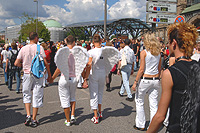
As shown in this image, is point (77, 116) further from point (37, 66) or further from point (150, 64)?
point (150, 64)

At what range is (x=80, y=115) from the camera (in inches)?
210

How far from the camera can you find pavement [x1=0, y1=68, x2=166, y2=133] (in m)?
4.41

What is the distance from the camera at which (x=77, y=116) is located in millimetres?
5258

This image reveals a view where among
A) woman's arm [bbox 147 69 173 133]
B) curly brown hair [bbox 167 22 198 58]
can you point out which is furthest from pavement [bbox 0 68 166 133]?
curly brown hair [bbox 167 22 198 58]

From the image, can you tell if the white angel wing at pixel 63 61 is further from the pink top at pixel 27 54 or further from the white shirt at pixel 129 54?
the white shirt at pixel 129 54

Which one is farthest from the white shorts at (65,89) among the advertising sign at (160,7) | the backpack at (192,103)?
the advertising sign at (160,7)

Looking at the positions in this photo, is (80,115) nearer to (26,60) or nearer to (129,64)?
(26,60)

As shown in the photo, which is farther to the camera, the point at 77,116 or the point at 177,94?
the point at 77,116

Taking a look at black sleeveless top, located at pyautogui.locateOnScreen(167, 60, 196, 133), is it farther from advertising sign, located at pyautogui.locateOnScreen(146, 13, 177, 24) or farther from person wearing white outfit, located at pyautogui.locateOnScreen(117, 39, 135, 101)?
advertising sign, located at pyautogui.locateOnScreen(146, 13, 177, 24)

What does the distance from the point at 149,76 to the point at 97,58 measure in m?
1.24

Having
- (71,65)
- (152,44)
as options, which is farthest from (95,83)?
(152,44)

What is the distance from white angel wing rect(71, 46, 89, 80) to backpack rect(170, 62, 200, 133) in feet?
9.91

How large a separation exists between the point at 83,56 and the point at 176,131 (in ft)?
9.74

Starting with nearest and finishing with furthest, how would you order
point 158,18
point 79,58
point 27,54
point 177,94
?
point 177,94 < point 79,58 < point 27,54 < point 158,18
